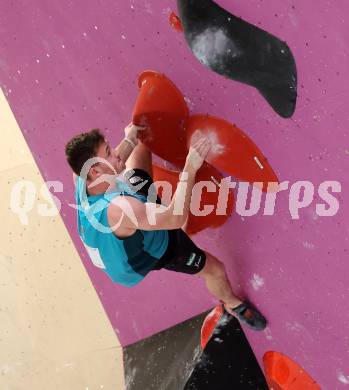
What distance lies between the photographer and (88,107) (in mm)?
1762

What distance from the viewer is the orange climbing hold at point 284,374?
172 cm

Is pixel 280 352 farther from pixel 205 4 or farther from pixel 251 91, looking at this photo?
pixel 205 4

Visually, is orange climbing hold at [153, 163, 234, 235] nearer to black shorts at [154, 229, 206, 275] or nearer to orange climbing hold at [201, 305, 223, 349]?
black shorts at [154, 229, 206, 275]

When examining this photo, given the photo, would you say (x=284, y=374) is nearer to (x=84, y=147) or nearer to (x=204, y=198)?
(x=204, y=198)

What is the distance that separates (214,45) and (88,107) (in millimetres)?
599

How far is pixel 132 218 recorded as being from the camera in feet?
4.58

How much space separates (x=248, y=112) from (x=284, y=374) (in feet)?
2.78

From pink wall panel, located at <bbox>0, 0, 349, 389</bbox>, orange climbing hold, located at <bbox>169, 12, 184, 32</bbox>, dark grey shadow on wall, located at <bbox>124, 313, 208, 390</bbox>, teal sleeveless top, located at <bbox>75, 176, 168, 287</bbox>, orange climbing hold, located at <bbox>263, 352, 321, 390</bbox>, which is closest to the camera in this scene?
pink wall panel, located at <bbox>0, 0, 349, 389</bbox>

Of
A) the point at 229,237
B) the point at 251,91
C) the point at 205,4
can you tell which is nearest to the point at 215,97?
the point at 251,91

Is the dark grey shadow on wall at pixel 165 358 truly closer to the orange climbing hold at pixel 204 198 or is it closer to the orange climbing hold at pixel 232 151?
the orange climbing hold at pixel 204 198

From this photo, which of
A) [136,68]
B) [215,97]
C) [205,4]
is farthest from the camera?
[136,68]

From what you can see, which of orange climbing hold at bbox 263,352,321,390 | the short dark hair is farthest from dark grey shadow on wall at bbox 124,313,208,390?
the short dark hair

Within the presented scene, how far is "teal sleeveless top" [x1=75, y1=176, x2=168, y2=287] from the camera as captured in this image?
1453 mm

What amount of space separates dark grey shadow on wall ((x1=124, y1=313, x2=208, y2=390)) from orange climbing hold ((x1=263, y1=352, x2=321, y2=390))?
10.1 inches
